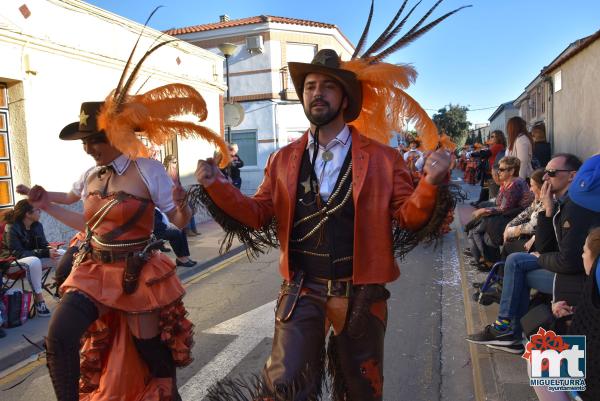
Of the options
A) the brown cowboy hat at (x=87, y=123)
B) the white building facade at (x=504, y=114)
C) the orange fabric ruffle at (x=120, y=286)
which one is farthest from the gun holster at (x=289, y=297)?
the white building facade at (x=504, y=114)

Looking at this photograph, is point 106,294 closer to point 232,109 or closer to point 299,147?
point 299,147

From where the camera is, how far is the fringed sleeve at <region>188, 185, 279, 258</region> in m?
2.38

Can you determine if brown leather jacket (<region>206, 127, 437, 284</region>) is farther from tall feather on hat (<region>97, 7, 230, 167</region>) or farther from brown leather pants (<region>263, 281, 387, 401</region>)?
tall feather on hat (<region>97, 7, 230, 167</region>)

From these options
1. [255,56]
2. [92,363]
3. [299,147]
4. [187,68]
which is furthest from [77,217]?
[255,56]

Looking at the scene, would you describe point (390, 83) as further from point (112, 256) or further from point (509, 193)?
point (509, 193)

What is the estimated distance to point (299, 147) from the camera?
2.60 metres

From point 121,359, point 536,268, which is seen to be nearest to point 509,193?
point 536,268

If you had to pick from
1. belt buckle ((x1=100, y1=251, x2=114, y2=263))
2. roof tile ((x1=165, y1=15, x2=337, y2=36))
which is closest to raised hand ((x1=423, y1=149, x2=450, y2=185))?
belt buckle ((x1=100, y1=251, x2=114, y2=263))

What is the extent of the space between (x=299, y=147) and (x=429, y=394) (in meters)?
2.09

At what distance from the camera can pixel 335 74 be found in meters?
2.42

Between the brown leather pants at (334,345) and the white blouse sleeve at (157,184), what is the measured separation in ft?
3.58

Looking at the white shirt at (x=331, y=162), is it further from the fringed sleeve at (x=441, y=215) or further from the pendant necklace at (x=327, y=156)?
the fringed sleeve at (x=441, y=215)

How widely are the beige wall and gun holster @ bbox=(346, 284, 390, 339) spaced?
6673 mm

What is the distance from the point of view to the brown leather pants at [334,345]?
2256 millimetres
